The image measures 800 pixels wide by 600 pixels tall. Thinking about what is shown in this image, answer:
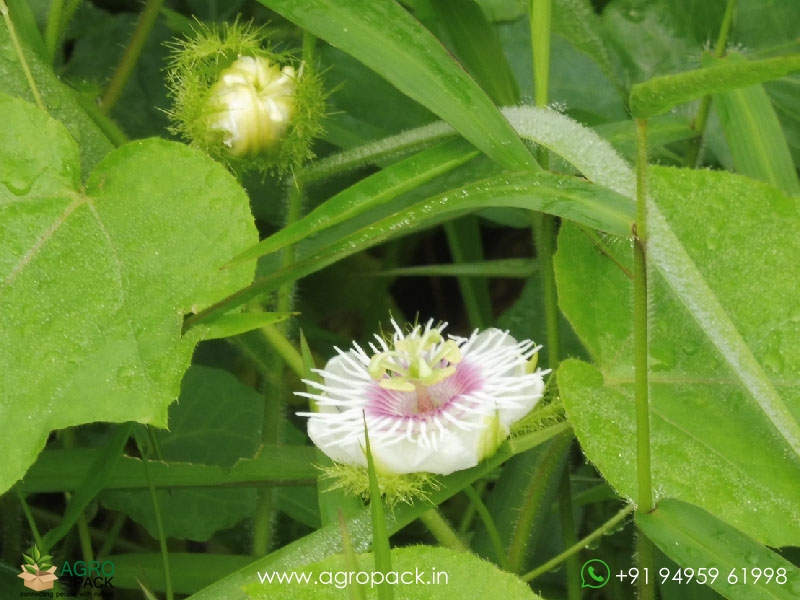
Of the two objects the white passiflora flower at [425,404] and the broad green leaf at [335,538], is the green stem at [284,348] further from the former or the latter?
the broad green leaf at [335,538]

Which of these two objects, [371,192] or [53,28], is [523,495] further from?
[53,28]

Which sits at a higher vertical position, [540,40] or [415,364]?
[540,40]

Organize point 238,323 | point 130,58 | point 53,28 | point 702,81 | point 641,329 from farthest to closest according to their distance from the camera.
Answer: point 130,58 < point 53,28 < point 238,323 < point 641,329 < point 702,81

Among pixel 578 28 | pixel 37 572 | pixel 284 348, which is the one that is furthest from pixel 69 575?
pixel 578 28

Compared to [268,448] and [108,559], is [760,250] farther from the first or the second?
[108,559]

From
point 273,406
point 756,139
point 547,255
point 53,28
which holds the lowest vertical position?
point 273,406

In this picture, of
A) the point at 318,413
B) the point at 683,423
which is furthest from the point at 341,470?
the point at 683,423

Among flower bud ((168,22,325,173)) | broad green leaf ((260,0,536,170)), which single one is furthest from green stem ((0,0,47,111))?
broad green leaf ((260,0,536,170))
